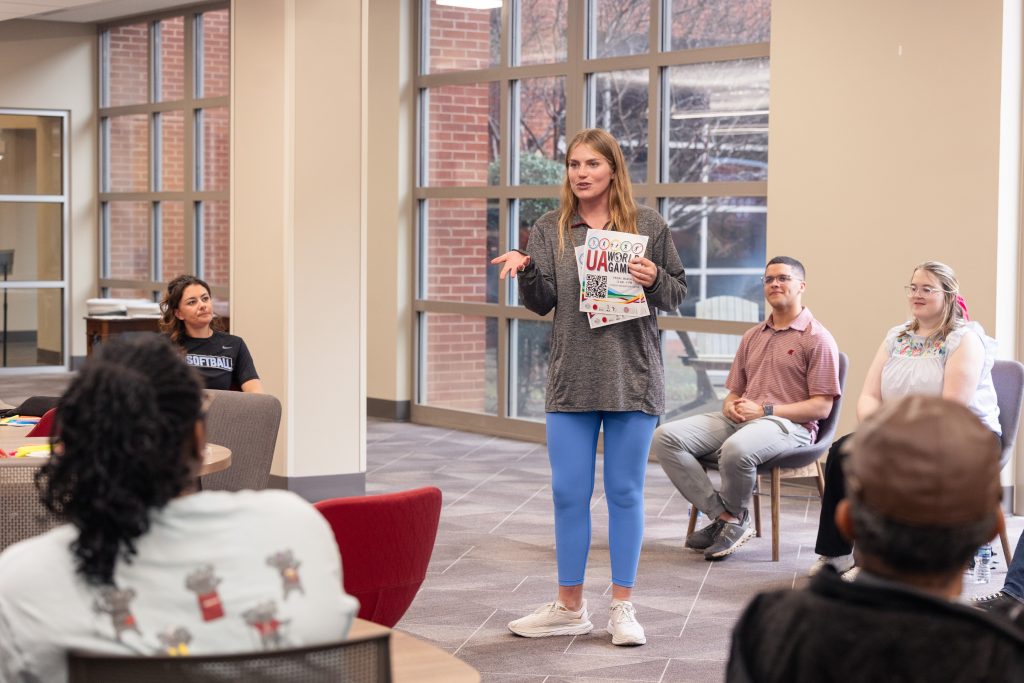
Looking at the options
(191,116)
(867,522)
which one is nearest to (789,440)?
(867,522)

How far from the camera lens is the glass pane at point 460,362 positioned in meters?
9.49

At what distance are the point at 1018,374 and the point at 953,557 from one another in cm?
413

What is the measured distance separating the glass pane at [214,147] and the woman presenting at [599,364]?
26.8ft

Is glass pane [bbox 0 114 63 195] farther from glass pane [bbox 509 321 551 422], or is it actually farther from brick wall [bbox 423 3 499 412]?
glass pane [bbox 509 321 551 422]

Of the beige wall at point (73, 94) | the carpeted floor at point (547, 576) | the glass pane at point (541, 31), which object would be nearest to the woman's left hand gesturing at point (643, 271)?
the carpeted floor at point (547, 576)

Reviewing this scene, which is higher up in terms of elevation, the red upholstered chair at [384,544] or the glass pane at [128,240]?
the glass pane at [128,240]

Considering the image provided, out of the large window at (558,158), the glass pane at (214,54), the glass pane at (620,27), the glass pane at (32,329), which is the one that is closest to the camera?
the large window at (558,158)

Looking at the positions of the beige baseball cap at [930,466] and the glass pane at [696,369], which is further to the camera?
the glass pane at [696,369]

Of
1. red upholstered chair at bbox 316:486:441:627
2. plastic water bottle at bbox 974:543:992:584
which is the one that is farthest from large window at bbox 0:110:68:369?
red upholstered chair at bbox 316:486:441:627

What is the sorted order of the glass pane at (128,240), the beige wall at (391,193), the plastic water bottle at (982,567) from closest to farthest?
1. the plastic water bottle at (982,567)
2. the beige wall at (391,193)
3. the glass pane at (128,240)

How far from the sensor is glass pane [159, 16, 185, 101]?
12.3 m

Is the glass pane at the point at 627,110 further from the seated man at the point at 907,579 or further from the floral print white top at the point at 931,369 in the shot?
the seated man at the point at 907,579

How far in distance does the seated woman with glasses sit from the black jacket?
3.58 metres

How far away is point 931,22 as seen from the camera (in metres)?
6.49
